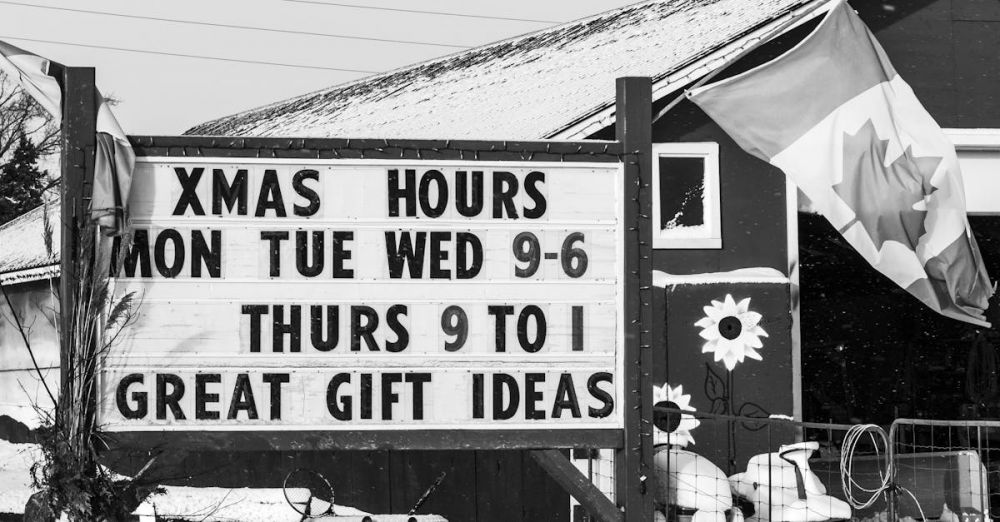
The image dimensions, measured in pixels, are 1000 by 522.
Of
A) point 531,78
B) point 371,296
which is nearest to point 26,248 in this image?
point 531,78

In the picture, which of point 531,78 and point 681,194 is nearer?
point 681,194

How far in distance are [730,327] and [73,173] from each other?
302 inches

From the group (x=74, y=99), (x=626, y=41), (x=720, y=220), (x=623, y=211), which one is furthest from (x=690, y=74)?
(x=74, y=99)

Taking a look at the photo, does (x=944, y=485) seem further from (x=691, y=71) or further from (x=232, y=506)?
(x=232, y=506)

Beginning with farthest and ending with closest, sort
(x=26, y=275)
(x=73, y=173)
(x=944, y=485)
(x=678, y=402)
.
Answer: (x=26, y=275) < (x=678, y=402) < (x=944, y=485) < (x=73, y=173)

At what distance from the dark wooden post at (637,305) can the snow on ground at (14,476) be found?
15.3 ft

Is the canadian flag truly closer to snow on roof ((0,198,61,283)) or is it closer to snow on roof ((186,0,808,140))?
snow on roof ((186,0,808,140))

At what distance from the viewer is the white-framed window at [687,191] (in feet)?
43.9

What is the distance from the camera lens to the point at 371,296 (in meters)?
7.29

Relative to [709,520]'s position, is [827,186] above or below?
above

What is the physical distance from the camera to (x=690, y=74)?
12.9 m

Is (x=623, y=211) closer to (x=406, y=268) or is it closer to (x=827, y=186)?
(x=406, y=268)

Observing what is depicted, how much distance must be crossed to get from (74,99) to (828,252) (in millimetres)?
15460

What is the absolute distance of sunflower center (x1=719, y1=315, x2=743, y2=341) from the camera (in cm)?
1294
